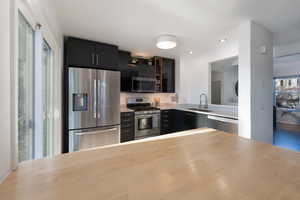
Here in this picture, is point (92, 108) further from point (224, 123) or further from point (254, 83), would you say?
point (254, 83)

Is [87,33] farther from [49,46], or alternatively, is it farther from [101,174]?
[101,174]

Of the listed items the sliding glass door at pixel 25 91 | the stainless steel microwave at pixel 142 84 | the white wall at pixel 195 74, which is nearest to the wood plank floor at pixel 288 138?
the white wall at pixel 195 74

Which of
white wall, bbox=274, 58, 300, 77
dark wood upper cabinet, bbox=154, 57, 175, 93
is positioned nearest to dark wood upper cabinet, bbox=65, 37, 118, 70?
dark wood upper cabinet, bbox=154, 57, 175, 93

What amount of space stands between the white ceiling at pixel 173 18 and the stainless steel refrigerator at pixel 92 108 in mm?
752

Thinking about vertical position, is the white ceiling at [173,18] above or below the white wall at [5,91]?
above

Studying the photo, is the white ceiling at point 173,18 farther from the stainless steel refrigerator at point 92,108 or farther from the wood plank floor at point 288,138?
the wood plank floor at point 288,138

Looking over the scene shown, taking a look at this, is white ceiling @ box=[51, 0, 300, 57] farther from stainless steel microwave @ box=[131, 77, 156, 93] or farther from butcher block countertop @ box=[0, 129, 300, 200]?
butcher block countertop @ box=[0, 129, 300, 200]

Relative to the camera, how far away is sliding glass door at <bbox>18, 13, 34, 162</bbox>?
1.16 metres

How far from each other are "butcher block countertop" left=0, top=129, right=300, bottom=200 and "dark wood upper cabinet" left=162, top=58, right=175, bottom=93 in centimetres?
317

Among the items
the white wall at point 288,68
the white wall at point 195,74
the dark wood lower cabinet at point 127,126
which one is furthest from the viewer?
the white wall at point 288,68

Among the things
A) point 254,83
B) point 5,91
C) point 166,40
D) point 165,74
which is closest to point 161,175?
point 5,91

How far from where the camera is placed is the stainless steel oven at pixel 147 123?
3.26 m

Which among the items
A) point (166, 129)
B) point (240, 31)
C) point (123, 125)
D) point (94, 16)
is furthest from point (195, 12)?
point (166, 129)

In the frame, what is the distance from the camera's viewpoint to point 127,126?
10.3 feet
